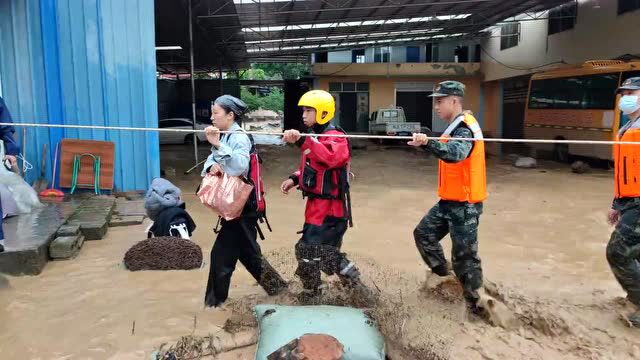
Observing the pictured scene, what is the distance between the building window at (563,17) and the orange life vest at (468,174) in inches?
630

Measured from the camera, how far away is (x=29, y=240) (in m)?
4.95

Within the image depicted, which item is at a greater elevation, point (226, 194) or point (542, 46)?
point (542, 46)

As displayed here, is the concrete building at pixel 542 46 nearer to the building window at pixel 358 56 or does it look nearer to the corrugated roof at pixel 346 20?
the corrugated roof at pixel 346 20

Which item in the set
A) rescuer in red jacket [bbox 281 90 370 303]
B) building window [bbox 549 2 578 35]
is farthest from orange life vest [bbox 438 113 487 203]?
building window [bbox 549 2 578 35]

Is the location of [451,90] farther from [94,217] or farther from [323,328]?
[94,217]

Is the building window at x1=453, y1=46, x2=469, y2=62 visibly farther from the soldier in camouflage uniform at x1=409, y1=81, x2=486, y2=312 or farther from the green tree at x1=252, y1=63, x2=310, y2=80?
the soldier in camouflage uniform at x1=409, y1=81, x2=486, y2=312

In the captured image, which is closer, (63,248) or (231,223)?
(231,223)

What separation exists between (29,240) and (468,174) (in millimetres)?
3995

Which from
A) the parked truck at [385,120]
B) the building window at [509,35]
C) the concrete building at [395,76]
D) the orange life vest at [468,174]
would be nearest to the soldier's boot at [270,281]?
the orange life vest at [468,174]

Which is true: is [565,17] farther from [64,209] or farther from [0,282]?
[0,282]

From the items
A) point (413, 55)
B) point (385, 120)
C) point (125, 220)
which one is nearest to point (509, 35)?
point (413, 55)

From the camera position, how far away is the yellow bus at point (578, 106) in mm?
13125

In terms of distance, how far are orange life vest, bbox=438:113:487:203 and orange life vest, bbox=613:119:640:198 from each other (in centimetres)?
108

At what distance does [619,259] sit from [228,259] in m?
2.81
